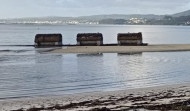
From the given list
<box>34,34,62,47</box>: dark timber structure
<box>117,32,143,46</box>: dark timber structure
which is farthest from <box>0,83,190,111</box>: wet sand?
<box>34,34,62,47</box>: dark timber structure

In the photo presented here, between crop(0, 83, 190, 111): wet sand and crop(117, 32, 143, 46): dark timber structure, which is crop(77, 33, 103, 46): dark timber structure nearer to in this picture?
crop(117, 32, 143, 46): dark timber structure

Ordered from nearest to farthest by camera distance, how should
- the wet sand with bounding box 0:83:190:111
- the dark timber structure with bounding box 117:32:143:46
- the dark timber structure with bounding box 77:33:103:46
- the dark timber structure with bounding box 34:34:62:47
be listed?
the wet sand with bounding box 0:83:190:111, the dark timber structure with bounding box 117:32:143:46, the dark timber structure with bounding box 77:33:103:46, the dark timber structure with bounding box 34:34:62:47

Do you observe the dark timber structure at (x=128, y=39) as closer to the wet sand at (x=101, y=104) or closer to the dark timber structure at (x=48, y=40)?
the dark timber structure at (x=48, y=40)

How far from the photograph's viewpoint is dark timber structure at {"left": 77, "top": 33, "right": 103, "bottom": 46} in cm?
7325

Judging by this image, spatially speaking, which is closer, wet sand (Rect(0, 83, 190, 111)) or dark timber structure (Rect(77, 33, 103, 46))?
wet sand (Rect(0, 83, 190, 111))

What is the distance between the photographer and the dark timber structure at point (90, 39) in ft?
240

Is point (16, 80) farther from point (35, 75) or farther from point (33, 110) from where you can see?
point (33, 110)

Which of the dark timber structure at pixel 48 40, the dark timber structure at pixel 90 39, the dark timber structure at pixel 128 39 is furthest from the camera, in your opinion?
the dark timber structure at pixel 48 40

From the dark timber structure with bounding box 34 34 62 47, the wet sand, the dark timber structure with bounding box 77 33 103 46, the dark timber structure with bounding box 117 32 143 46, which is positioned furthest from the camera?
the dark timber structure with bounding box 34 34 62 47

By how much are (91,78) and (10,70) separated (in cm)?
930

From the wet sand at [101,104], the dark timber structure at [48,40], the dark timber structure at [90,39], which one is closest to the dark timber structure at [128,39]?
the dark timber structure at [90,39]

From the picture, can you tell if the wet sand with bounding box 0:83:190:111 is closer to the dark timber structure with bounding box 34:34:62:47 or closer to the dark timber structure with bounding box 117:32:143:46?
the dark timber structure with bounding box 117:32:143:46

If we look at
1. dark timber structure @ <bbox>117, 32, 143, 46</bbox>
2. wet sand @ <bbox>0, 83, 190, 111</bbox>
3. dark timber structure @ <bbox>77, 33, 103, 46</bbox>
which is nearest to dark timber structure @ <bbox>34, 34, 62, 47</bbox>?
dark timber structure @ <bbox>77, 33, 103, 46</bbox>

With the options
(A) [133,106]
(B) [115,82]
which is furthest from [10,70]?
(A) [133,106]
